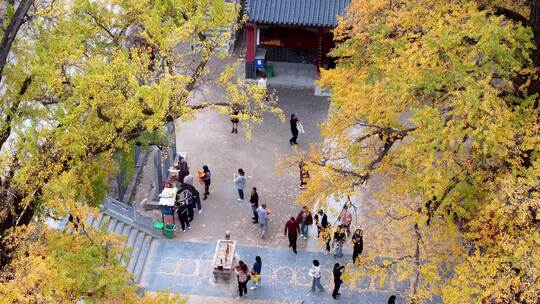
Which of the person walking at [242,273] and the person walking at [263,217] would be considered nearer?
the person walking at [242,273]

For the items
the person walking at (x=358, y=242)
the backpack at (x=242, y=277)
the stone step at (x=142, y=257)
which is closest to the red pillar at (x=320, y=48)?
the person walking at (x=358, y=242)

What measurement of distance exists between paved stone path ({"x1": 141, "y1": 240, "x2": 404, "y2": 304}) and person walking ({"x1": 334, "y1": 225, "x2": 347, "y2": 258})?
0.75 feet

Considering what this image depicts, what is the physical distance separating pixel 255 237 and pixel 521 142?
32.5ft

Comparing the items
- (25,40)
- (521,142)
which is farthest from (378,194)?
(25,40)

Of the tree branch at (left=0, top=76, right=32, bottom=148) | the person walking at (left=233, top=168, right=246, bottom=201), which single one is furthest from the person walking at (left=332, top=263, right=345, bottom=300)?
the tree branch at (left=0, top=76, right=32, bottom=148)

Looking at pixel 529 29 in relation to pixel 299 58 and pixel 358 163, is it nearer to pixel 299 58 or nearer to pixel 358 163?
pixel 358 163

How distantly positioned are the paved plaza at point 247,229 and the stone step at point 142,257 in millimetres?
161

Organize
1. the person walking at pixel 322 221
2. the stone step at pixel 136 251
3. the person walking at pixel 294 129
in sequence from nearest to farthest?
the stone step at pixel 136 251 < the person walking at pixel 322 221 < the person walking at pixel 294 129

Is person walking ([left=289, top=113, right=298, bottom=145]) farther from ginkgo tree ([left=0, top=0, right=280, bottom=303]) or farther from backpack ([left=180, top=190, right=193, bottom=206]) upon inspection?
ginkgo tree ([left=0, top=0, right=280, bottom=303])

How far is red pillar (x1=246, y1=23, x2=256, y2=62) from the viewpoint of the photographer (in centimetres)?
2742

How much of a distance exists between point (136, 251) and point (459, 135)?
11.0 metres

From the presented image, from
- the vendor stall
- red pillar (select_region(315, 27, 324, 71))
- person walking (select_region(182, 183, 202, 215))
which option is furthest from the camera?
red pillar (select_region(315, 27, 324, 71))

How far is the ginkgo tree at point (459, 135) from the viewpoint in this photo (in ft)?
44.0

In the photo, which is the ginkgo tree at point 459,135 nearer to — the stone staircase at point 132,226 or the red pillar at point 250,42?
the stone staircase at point 132,226
